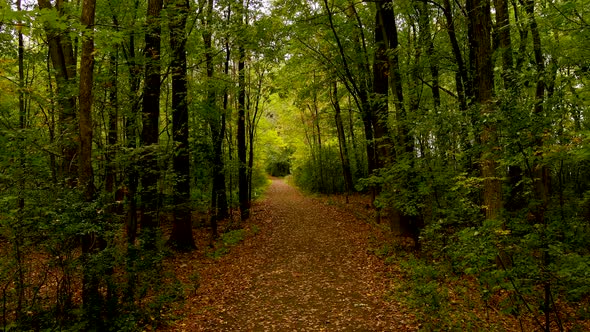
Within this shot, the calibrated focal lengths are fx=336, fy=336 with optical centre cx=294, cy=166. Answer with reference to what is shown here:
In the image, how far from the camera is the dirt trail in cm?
640

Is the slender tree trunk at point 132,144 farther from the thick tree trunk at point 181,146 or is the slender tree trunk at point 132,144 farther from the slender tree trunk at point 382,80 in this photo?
the slender tree trunk at point 382,80

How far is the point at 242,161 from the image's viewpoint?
1639 centimetres

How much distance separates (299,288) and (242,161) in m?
9.16

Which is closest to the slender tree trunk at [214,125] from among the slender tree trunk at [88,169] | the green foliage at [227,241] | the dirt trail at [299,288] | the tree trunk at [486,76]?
the green foliage at [227,241]

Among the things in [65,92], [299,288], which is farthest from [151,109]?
[299,288]

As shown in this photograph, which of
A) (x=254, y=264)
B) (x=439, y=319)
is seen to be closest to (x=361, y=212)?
(x=254, y=264)

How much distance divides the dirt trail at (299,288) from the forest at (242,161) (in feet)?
2.25

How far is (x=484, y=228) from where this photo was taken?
4996 millimetres

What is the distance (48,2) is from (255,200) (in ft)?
60.6

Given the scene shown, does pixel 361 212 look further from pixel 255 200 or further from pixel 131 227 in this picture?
pixel 131 227

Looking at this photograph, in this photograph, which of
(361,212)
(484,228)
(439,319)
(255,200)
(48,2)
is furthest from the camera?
(255,200)

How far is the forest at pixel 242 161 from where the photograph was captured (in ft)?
16.2

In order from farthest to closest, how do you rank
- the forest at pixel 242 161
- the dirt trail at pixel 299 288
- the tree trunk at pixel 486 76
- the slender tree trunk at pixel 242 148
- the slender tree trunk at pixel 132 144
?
the slender tree trunk at pixel 242 148 → the slender tree trunk at pixel 132 144 → the tree trunk at pixel 486 76 → the dirt trail at pixel 299 288 → the forest at pixel 242 161

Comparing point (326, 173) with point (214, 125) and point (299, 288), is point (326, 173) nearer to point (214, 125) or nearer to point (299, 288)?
point (214, 125)
